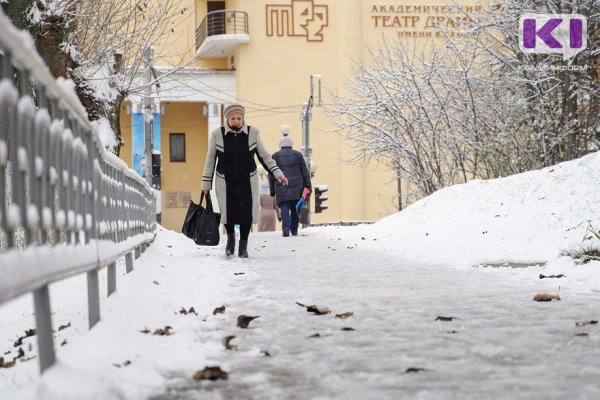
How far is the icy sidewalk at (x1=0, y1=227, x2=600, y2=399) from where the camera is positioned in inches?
141

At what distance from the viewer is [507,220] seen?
41.7 feet

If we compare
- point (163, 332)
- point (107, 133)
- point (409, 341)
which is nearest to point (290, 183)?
point (107, 133)

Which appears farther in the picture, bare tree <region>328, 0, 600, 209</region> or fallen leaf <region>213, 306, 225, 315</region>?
bare tree <region>328, 0, 600, 209</region>

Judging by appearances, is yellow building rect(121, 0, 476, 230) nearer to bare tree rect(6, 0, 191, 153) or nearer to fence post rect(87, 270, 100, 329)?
bare tree rect(6, 0, 191, 153)

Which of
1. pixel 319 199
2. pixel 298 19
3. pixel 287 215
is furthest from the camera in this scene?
pixel 298 19

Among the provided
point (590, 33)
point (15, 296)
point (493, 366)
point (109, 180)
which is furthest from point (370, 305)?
point (590, 33)

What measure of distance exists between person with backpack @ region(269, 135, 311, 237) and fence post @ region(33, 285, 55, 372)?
599 inches

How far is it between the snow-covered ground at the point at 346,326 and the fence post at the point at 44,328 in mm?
69

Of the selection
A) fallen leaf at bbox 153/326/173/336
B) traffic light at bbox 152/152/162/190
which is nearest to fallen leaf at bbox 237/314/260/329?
fallen leaf at bbox 153/326/173/336

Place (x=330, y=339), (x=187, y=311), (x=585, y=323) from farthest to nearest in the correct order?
(x=187, y=311) → (x=585, y=323) → (x=330, y=339)

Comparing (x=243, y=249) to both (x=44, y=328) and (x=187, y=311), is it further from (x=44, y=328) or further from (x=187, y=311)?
(x=44, y=328)

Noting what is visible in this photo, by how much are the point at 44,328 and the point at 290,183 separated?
15277 millimetres

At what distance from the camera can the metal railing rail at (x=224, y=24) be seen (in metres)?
39.2

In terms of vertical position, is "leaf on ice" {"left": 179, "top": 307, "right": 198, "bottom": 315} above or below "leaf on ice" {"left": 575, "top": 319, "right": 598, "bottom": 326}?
above
